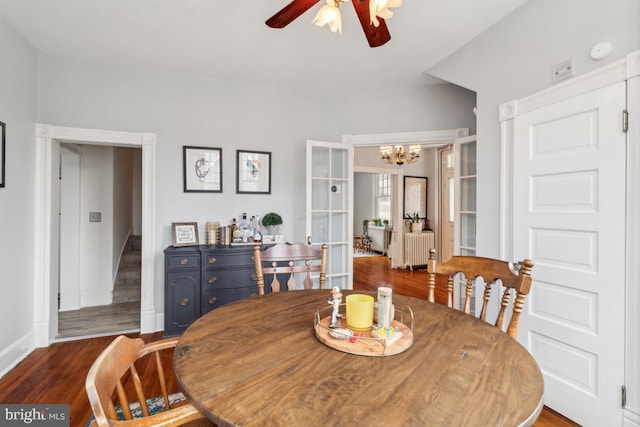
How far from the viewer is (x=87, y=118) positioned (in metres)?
2.96

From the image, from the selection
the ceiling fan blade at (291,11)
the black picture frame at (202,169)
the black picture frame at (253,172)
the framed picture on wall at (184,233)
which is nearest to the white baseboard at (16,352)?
the framed picture on wall at (184,233)

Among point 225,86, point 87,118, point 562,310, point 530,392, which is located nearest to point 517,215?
point 562,310

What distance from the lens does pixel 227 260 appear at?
Answer: 2990mm

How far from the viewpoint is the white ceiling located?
215 cm

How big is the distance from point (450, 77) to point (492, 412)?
2.84 m

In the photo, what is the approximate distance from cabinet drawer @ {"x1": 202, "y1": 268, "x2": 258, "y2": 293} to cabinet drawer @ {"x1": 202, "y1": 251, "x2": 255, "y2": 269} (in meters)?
0.06

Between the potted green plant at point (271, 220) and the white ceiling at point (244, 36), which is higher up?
the white ceiling at point (244, 36)

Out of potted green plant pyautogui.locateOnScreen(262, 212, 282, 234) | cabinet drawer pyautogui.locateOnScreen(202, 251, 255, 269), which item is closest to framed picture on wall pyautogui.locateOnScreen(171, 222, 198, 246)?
cabinet drawer pyautogui.locateOnScreen(202, 251, 255, 269)

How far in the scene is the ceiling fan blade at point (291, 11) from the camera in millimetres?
1496

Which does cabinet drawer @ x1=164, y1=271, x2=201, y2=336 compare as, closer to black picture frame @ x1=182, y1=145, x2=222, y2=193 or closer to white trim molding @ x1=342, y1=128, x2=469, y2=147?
black picture frame @ x1=182, y1=145, x2=222, y2=193

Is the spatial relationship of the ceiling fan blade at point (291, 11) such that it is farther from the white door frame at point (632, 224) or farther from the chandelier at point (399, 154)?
the chandelier at point (399, 154)

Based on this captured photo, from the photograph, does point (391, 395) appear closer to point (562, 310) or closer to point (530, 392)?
point (530, 392)

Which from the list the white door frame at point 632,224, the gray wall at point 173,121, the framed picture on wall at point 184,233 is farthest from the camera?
the framed picture on wall at point 184,233

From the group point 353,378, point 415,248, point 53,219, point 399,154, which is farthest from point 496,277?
point 415,248
